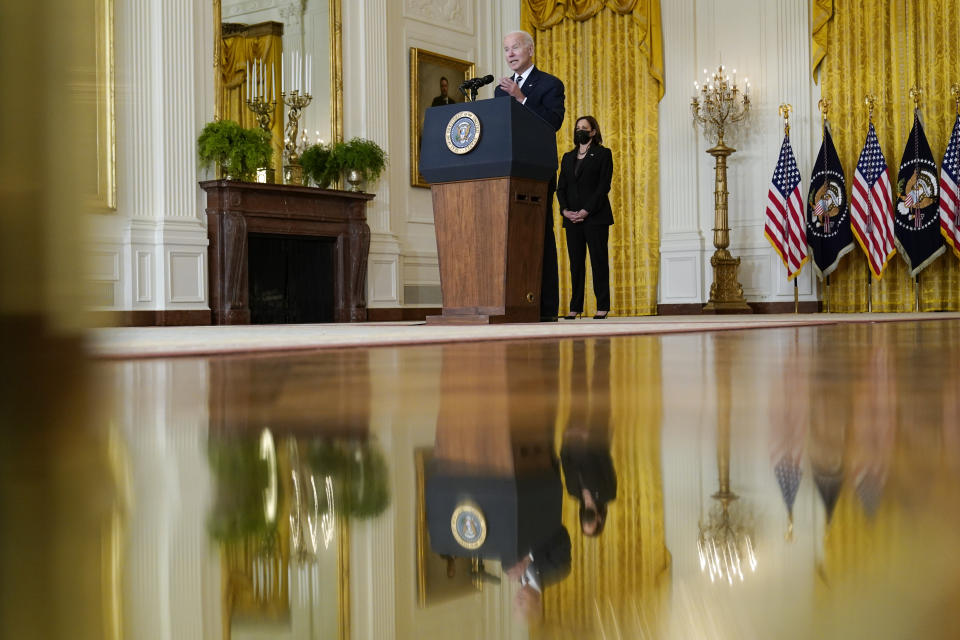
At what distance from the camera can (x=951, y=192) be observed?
641 centimetres

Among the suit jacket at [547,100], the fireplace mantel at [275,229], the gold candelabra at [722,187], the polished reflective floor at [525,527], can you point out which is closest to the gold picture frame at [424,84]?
the fireplace mantel at [275,229]

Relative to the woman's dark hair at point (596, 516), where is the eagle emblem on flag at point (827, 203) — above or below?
above

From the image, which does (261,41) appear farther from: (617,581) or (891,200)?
(617,581)

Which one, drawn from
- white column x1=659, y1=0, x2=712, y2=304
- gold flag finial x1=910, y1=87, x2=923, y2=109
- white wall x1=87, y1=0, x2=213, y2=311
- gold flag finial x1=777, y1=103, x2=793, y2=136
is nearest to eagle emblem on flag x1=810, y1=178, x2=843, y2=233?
gold flag finial x1=777, y1=103, x2=793, y2=136

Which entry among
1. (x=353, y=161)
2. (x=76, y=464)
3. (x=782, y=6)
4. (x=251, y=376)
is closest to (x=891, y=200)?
(x=782, y=6)

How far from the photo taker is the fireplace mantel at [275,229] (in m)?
6.05

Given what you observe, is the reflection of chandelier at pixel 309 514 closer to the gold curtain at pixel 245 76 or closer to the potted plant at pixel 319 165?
the gold curtain at pixel 245 76

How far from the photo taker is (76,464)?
0.32 m

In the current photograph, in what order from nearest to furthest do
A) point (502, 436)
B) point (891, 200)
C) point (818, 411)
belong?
point (502, 436)
point (818, 411)
point (891, 200)

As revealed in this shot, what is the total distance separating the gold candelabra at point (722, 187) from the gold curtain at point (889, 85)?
0.67m

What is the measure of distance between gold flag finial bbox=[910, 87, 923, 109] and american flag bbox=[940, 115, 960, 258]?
12.8 inches

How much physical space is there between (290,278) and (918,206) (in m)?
4.60

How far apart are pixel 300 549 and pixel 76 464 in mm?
149

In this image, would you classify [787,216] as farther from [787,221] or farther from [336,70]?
[336,70]
